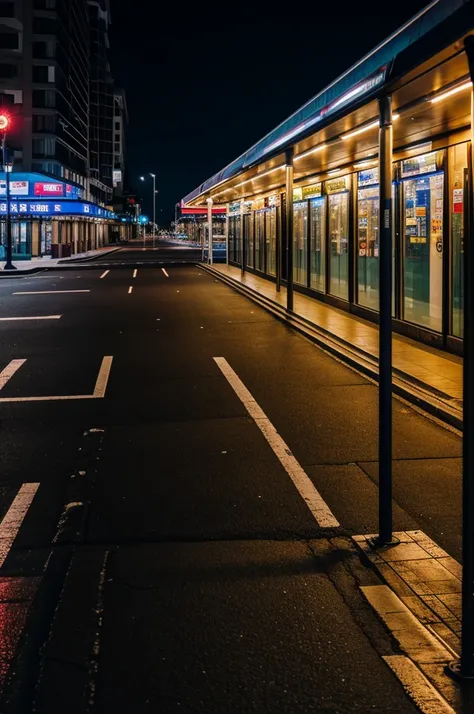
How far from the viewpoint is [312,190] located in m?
24.3

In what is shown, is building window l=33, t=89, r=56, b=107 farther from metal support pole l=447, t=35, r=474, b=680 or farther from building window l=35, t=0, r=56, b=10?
metal support pole l=447, t=35, r=474, b=680

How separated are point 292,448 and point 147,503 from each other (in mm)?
2130

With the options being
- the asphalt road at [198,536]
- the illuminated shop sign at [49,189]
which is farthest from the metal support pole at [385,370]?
the illuminated shop sign at [49,189]

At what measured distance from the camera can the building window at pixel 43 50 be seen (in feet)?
241

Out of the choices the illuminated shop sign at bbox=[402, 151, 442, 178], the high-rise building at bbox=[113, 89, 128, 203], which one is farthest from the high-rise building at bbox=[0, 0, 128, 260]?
the high-rise building at bbox=[113, 89, 128, 203]

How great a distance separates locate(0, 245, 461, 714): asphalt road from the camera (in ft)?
12.8

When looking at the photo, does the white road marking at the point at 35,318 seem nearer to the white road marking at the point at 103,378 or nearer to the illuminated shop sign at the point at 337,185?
the white road marking at the point at 103,378

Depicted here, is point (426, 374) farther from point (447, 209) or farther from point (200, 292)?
point (200, 292)

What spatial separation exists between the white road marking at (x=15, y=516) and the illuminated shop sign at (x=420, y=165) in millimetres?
9683

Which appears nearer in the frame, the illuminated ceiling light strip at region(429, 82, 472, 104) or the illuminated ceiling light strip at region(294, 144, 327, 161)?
the illuminated ceiling light strip at region(429, 82, 472, 104)

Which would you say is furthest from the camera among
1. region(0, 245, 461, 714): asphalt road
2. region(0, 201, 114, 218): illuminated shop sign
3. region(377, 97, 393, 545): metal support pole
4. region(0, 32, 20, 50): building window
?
region(0, 32, 20, 50): building window

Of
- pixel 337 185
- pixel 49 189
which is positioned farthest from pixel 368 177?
pixel 49 189

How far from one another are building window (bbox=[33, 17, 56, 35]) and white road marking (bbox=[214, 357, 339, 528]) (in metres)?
69.6

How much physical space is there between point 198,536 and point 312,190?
64.1 feet
